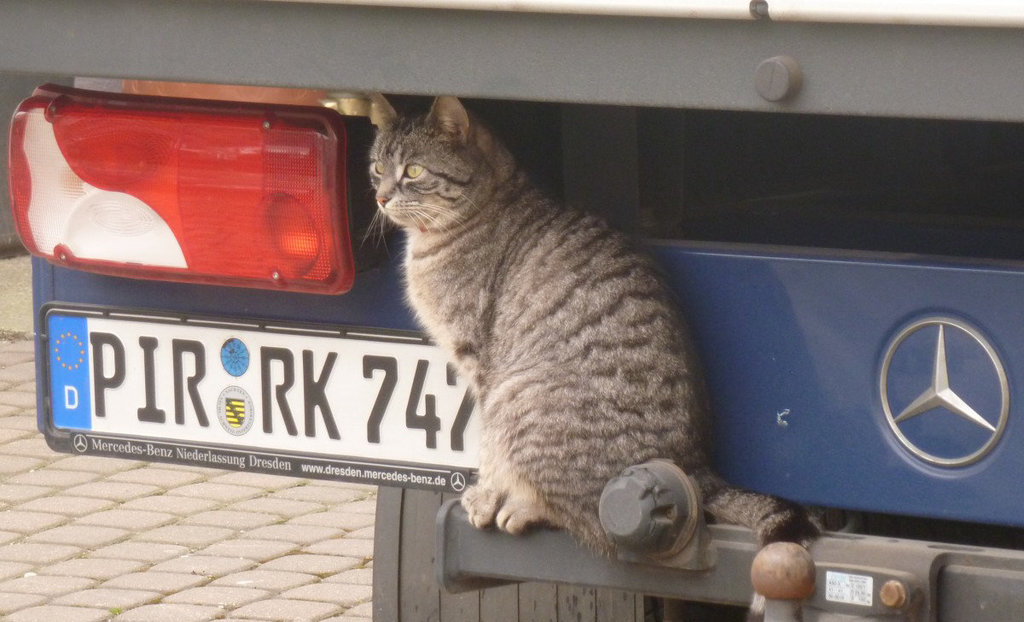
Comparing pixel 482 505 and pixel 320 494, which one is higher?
pixel 482 505

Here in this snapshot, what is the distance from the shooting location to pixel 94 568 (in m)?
4.20

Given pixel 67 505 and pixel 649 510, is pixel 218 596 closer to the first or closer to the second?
pixel 67 505

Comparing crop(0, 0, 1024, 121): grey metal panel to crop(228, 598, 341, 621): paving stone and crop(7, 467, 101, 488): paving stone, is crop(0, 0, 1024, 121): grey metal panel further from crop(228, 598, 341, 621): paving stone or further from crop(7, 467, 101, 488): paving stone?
crop(7, 467, 101, 488): paving stone

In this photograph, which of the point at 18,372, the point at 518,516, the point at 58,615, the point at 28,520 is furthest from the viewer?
the point at 18,372

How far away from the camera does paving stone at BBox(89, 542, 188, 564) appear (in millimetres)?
4289

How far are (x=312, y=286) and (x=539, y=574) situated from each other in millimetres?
560

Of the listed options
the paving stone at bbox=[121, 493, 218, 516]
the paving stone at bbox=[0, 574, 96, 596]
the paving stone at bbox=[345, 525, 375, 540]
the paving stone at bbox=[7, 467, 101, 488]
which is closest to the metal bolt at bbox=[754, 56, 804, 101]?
the paving stone at bbox=[0, 574, 96, 596]

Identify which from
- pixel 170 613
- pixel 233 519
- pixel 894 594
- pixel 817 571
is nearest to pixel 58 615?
pixel 170 613

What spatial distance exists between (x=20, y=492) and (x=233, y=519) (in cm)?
81

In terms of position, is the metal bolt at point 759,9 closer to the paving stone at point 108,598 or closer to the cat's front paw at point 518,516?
the cat's front paw at point 518,516

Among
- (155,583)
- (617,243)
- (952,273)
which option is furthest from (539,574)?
(155,583)

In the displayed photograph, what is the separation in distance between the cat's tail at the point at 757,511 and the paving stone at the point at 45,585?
8.10ft

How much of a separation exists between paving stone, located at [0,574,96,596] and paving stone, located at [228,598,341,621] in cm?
51

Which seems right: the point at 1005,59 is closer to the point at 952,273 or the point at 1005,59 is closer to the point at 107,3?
the point at 952,273
